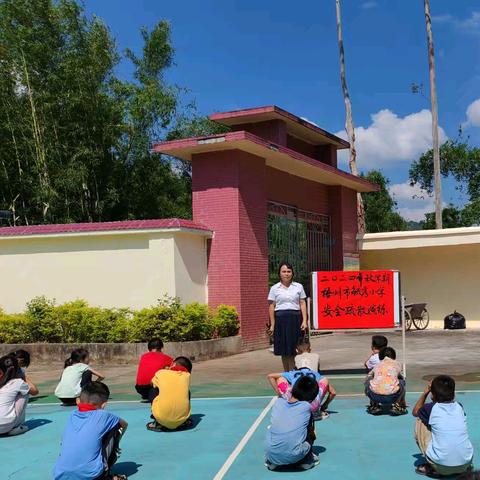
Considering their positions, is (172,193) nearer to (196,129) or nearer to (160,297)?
(196,129)

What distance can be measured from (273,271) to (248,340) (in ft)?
8.81

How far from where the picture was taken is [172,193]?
1049 inches

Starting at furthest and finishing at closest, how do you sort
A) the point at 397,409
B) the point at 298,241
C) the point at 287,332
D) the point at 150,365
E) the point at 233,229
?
the point at 298,241, the point at 233,229, the point at 287,332, the point at 150,365, the point at 397,409

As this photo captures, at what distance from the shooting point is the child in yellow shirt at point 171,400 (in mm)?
6652

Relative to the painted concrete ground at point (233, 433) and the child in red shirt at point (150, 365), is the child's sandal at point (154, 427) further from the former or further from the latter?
the child in red shirt at point (150, 365)

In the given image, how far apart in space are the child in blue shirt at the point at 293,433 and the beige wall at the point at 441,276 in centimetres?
1668

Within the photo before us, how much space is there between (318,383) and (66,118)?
1707cm

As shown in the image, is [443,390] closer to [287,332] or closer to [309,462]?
[309,462]

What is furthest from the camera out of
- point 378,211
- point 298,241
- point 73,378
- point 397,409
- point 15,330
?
point 378,211

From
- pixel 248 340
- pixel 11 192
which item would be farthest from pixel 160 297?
pixel 11 192

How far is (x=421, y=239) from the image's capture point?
2042cm

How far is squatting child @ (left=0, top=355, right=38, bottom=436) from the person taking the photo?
265 inches

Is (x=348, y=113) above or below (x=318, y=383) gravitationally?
above

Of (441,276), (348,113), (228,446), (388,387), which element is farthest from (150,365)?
(348,113)
